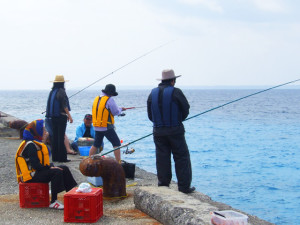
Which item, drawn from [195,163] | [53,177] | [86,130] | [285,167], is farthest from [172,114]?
[285,167]

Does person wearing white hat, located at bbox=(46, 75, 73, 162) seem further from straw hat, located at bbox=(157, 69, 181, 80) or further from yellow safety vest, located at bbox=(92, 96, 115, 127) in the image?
straw hat, located at bbox=(157, 69, 181, 80)

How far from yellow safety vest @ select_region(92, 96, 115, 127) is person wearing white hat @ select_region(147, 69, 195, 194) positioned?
5.33 ft

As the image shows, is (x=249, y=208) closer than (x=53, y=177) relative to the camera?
No

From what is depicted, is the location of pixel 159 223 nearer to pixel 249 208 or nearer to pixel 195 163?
pixel 249 208

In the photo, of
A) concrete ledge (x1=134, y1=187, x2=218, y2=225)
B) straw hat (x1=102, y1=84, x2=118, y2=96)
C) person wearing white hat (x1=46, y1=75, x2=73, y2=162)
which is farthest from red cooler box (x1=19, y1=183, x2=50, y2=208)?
person wearing white hat (x1=46, y1=75, x2=73, y2=162)

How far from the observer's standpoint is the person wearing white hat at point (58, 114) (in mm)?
8398

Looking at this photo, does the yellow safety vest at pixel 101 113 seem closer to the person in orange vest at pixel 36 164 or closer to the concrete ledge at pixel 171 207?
the person in orange vest at pixel 36 164

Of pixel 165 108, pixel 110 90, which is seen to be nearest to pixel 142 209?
pixel 165 108

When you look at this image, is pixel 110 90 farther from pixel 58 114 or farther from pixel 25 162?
pixel 25 162

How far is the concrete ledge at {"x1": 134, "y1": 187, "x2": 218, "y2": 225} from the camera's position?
438 cm

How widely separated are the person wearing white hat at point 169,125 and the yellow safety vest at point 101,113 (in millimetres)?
1623

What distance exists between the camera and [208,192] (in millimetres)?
11445

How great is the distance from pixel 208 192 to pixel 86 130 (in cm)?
358

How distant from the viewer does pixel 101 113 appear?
7414 mm
